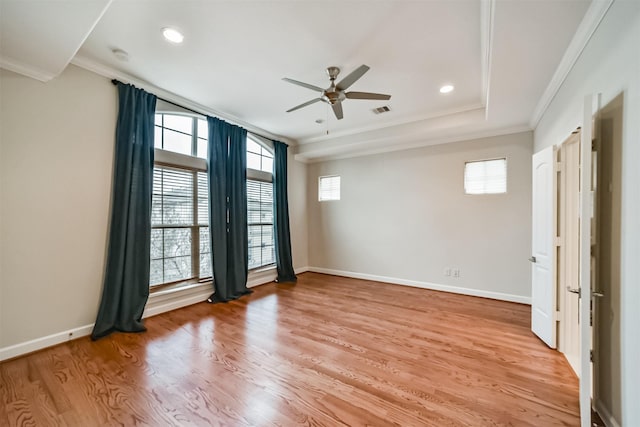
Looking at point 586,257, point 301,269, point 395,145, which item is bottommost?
point 301,269

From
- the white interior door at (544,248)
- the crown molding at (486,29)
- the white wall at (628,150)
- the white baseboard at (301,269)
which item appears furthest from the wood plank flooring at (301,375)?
the crown molding at (486,29)

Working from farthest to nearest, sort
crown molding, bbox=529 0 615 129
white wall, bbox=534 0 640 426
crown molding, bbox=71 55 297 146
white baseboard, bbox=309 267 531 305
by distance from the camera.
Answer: white baseboard, bbox=309 267 531 305, crown molding, bbox=71 55 297 146, crown molding, bbox=529 0 615 129, white wall, bbox=534 0 640 426

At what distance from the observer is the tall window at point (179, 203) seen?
361cm

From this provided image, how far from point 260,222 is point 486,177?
4.21m

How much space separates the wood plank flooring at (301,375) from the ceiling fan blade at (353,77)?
270cm

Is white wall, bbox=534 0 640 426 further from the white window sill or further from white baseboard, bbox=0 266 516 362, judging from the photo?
the white window sill

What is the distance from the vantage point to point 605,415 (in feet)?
5.41

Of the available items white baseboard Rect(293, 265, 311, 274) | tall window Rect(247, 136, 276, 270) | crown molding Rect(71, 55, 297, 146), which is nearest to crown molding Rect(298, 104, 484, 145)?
tall window Rect(247, 136, 276, 270)

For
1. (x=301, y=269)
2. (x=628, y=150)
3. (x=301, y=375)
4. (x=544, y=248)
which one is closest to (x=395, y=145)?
(x=544, y=248)

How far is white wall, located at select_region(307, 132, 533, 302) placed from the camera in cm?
410

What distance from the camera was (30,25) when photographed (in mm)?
1898

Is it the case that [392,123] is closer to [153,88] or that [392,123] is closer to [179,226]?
[153,88]

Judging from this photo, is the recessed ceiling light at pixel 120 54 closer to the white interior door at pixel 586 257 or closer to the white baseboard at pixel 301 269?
the white interior door at pixel 586 257

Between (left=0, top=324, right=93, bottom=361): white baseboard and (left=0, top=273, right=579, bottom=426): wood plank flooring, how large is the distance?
0.27 ft
